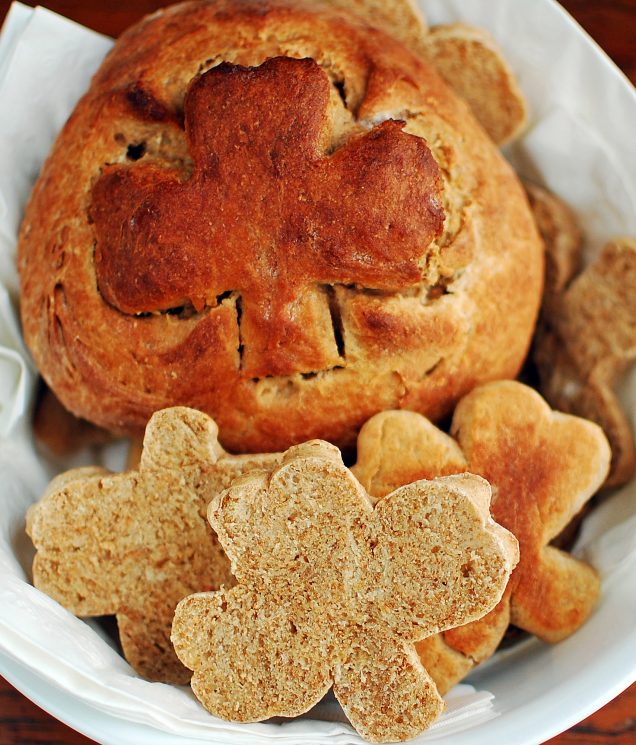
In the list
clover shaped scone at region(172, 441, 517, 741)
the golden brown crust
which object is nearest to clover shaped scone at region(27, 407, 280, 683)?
clover shaped scone at region(172, 441, 517, 741)

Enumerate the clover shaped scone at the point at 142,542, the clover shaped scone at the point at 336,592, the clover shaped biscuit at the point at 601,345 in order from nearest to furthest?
1. the clover shaped scone at the point at 336,592
2. the clover shaped scone at the point at 142,542
3. the clover shaped biscuit at the point at 601,345

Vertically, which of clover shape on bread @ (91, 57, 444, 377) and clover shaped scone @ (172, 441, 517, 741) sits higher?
clover shape on bread @ (91, 57, 444, 377)

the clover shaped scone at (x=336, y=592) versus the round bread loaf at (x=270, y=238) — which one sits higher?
the round bread loaf at (x=270, y=238)

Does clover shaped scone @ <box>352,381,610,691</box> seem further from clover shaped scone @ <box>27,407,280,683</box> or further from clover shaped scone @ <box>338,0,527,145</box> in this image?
clover shaped scone @ <box>338,0,527,145</box>

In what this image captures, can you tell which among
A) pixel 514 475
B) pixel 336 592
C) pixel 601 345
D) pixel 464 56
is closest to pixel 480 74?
pixel 464 56

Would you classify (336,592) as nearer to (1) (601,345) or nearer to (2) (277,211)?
(2) (277,211)

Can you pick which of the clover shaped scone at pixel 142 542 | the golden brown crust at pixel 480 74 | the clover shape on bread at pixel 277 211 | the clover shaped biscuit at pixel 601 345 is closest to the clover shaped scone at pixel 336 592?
the clover shaped scone at pixel 142 542

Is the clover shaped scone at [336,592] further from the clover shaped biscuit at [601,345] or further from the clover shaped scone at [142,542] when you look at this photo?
the clover shaped biscuit at [601,345]

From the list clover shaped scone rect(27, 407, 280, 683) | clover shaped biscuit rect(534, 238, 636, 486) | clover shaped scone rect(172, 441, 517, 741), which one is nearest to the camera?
clover shaped scone rect(172, 441, 517, 741)
